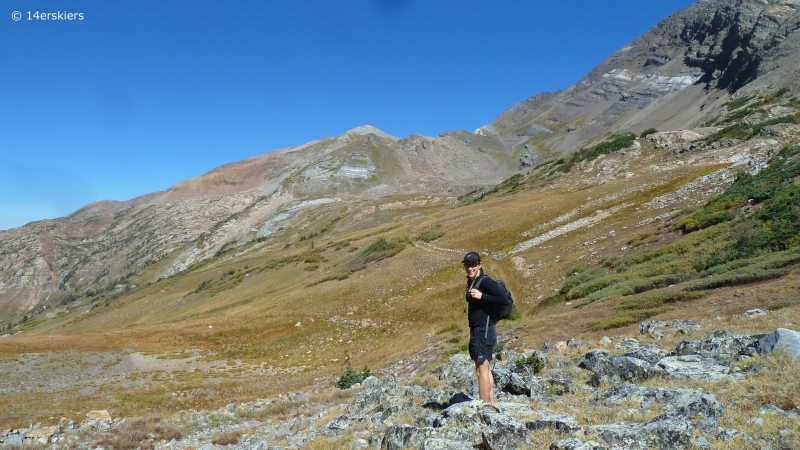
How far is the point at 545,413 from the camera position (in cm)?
796

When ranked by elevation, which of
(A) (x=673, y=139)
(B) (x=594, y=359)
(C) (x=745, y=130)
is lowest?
(B) (x=594, y=359)

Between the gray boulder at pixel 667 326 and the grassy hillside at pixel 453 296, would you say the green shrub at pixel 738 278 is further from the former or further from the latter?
the gray boulder at pixel 667 326

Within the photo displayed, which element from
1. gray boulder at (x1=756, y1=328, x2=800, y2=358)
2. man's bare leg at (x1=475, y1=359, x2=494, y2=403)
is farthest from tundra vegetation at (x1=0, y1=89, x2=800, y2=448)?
man's bare leg at (x1=475, y1=359, x2=494, y2=403)

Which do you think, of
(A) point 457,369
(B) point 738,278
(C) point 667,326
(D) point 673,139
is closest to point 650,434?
(A) point 457,369

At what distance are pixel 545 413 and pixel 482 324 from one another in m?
2.00

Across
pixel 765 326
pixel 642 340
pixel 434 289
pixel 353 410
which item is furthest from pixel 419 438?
pixel 434 289

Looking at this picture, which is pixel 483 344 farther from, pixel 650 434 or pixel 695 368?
pixel 695 368

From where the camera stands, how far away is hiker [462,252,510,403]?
8750 mm

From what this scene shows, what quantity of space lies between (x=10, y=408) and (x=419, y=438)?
81.6ft

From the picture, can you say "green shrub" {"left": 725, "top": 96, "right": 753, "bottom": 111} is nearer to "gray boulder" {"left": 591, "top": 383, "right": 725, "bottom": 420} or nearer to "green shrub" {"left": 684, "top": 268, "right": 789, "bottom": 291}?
"green shrub" {"left": 684, "top": 268, "right": 789, "bottom": 291}

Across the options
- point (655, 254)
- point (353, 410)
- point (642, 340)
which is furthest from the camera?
point (655, 254)

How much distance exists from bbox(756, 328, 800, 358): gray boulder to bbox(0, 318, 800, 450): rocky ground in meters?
0.03

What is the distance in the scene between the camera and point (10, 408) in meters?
21.5

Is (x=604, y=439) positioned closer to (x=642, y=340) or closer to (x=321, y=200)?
(x=642, y=340)
